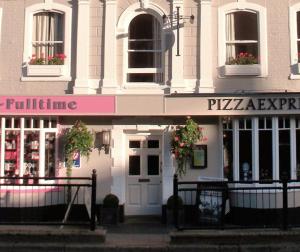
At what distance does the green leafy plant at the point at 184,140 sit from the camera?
1367 cm

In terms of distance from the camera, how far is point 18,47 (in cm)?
1461

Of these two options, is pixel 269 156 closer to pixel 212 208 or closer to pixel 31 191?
pixel 212 208

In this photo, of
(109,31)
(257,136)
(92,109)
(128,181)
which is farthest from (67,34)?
(257,136)

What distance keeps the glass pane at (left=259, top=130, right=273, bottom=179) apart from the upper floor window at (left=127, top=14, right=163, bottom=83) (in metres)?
3.14

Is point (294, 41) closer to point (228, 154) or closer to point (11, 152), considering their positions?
point (228, 154)

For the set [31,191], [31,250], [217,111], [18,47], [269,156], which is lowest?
[31,250]

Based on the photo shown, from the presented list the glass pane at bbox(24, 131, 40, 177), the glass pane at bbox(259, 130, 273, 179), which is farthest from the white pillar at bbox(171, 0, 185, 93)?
the glass pane at bbox(24, 131, 40, 177)

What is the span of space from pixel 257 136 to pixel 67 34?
5.79 meters

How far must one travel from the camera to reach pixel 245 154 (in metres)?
13.9

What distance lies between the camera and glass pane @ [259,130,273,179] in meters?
13.7

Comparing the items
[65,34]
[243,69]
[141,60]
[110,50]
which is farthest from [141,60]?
[243,69]

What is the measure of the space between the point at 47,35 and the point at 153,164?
15.2ft

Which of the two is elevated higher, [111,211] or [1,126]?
[1,126]

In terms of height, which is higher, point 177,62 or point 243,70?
point 177,62
